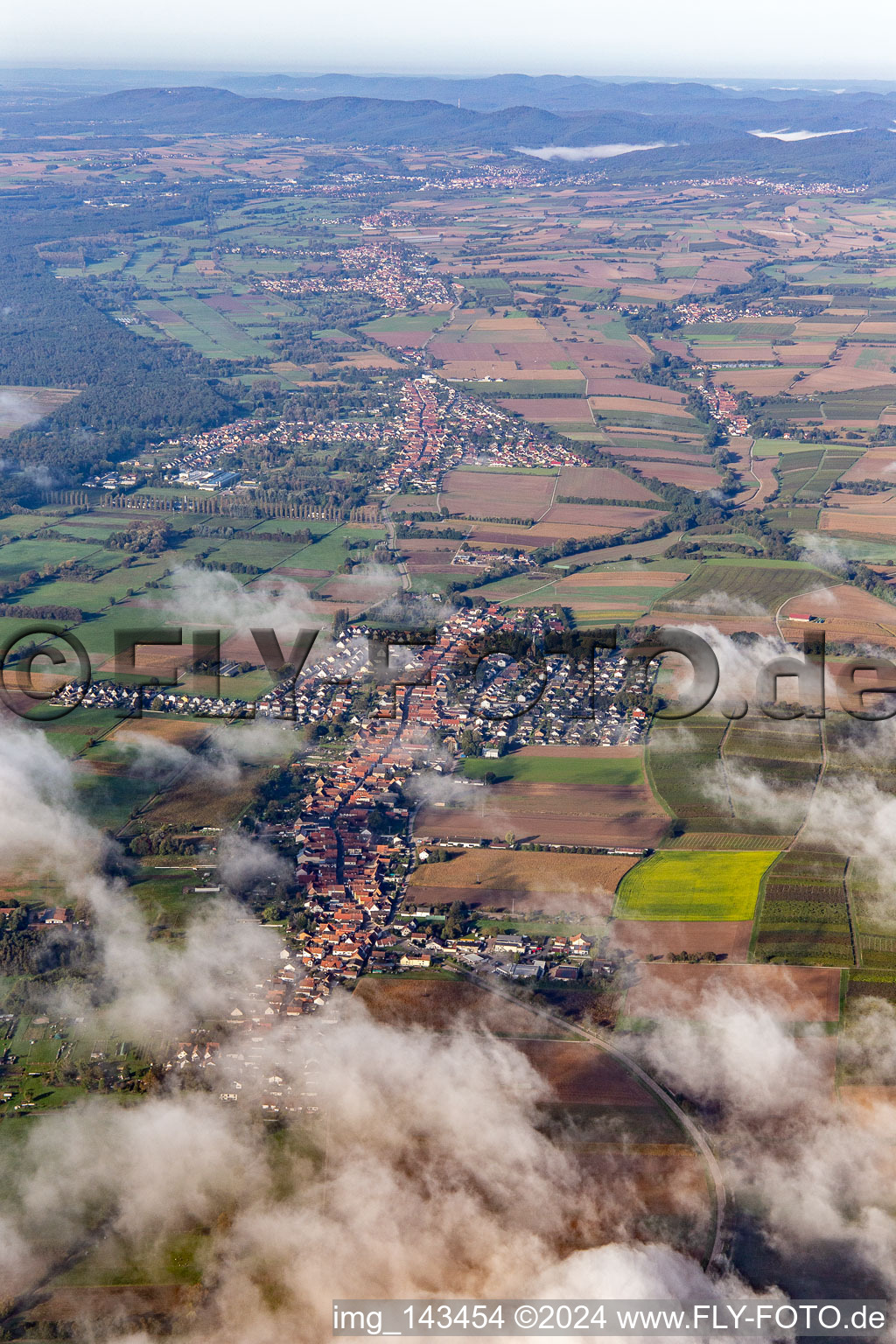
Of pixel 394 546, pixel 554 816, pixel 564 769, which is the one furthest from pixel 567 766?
pixel 394 546

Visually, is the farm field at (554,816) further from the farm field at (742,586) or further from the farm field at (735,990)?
the farm field at (742,586)

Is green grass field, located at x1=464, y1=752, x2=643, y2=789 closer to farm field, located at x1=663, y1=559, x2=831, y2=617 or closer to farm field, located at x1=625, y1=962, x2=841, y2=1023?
farm field, located at x1=625, y1=962, x2=841, y2=1023

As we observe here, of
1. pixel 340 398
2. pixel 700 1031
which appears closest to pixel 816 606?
pixel 700 1031

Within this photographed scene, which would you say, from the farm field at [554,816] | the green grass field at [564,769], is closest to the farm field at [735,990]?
the farm field at [554,816]

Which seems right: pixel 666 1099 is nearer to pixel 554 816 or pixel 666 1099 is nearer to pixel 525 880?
pixel 525 880

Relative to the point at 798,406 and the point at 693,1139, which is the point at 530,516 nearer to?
the point at 798,406
